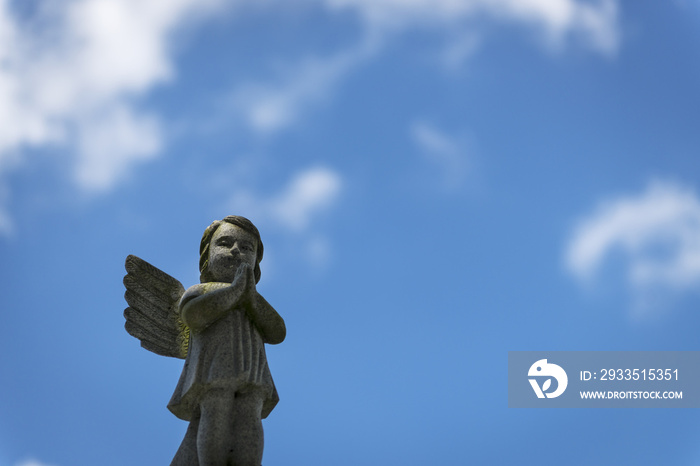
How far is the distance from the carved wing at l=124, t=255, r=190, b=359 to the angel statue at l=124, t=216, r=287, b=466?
1 cm

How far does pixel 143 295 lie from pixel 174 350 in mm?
797

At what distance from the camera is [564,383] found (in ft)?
44.2

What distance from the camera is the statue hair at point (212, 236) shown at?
997 centimetres

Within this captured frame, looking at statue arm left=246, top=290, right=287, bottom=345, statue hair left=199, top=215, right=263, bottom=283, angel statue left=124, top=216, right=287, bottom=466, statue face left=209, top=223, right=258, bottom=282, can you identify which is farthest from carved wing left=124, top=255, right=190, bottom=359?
statue arm left=246, top=290, right=287, bottom=345

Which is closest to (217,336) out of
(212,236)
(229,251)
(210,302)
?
(210,302)

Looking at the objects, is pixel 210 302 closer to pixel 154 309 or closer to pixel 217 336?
pixel 217 336

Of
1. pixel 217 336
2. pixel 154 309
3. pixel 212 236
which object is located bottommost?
pixel 217 336

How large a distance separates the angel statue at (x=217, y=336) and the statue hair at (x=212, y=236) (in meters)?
0.01

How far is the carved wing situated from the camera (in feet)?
32.6

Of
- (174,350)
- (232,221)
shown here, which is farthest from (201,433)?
(232,221)

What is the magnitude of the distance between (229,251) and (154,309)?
129 cm

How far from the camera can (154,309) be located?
10.0 meters

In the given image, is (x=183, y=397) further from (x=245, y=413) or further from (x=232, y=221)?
(x=232, y=221)

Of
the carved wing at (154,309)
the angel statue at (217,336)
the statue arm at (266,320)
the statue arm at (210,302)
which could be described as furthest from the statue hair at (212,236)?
the statue arm at (266,320)
